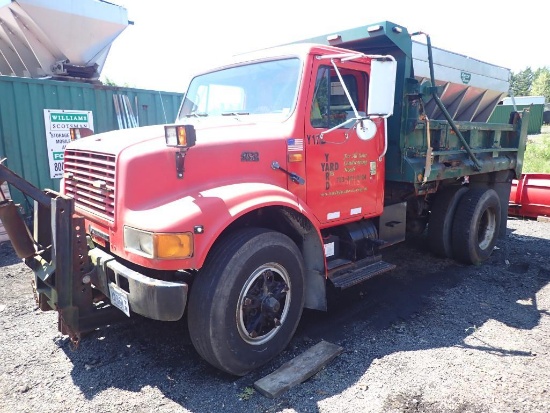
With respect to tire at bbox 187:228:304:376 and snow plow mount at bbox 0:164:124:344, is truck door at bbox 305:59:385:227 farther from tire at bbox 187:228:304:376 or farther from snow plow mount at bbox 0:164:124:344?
snow plow mount at bbox 0:164:124:344

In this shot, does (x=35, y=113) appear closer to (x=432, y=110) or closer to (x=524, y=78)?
(x=432, y=110)

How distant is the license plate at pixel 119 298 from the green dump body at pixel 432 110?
3.01 meters

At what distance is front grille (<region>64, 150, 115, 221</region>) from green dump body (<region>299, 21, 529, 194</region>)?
2885mm

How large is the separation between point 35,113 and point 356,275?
622 centimetres

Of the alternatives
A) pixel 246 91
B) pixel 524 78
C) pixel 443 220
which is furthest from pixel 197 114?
pixel 524 78

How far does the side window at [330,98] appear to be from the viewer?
354 centimetres

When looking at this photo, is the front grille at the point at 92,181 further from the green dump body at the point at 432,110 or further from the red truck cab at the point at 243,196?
the green dump body at the point at 432,110

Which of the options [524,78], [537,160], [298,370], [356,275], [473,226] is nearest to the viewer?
[298,370]

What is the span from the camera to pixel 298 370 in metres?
3.04

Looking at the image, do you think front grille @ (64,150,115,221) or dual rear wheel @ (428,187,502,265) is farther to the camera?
dual rear wheel @ (428,187,502,265)

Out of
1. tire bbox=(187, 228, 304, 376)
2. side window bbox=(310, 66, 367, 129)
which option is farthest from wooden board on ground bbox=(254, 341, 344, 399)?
side window bbox=(310, 66, 367, 129)

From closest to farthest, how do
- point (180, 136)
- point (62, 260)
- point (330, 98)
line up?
point (180, 136) < point (62, 260) < point (330, 98)

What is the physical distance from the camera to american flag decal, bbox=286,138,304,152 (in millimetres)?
3352

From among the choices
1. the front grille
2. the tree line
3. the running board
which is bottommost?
the running board
